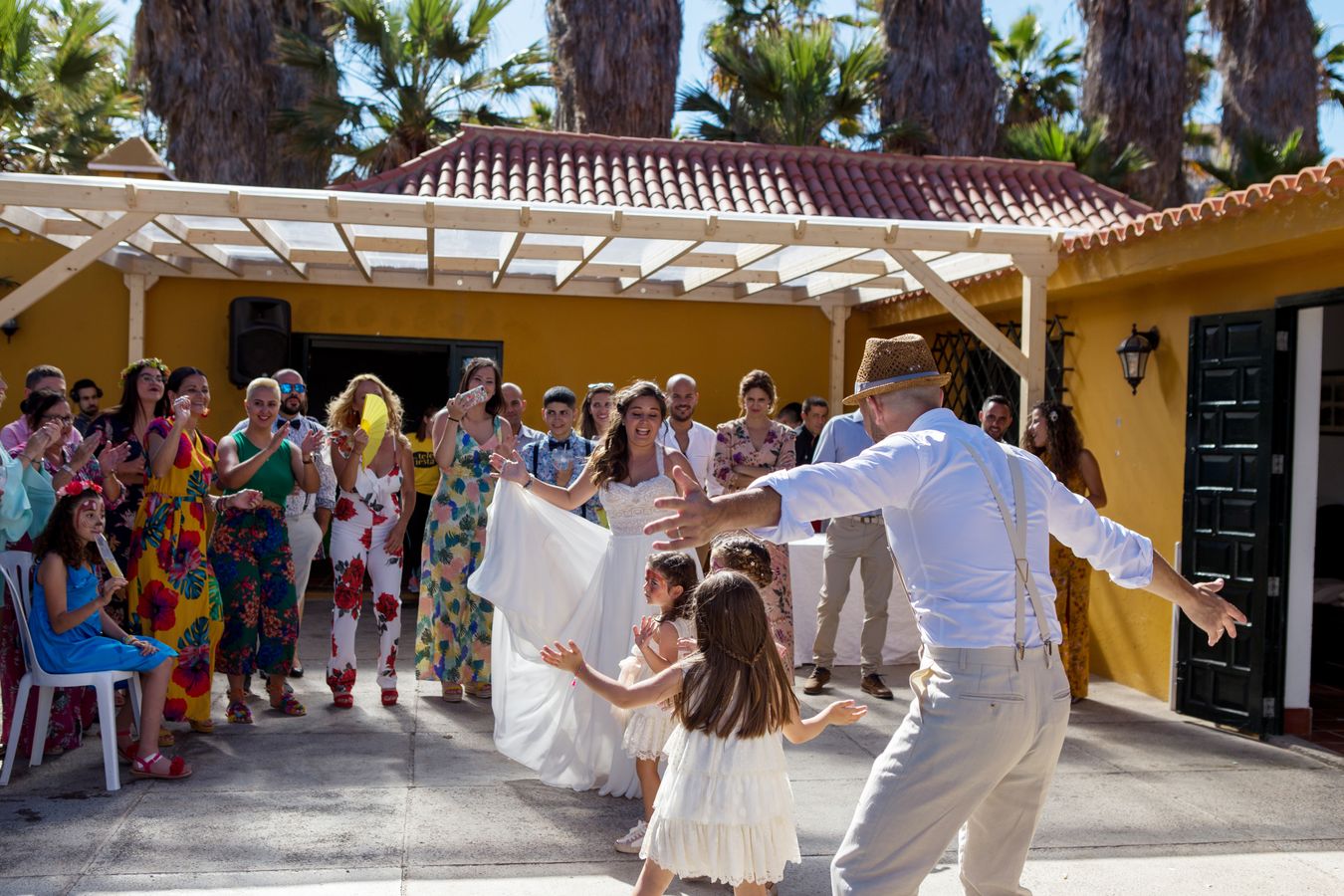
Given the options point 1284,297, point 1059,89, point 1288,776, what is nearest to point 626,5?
point 1059,89

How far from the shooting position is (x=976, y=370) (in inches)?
419

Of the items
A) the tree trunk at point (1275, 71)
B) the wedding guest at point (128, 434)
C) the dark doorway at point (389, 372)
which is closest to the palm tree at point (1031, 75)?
the tree trunk at point (1275, 71)

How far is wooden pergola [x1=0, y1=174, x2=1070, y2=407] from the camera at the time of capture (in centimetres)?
692

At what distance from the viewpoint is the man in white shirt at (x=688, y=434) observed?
6.11m

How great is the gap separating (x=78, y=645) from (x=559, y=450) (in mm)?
2562

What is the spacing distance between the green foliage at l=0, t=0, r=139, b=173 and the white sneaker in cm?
1268

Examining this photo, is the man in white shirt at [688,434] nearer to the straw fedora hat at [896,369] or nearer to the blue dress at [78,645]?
the blue dress at [78,645]

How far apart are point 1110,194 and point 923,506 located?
1122 cm

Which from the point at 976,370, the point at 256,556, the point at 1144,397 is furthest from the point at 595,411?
the point at 976,370

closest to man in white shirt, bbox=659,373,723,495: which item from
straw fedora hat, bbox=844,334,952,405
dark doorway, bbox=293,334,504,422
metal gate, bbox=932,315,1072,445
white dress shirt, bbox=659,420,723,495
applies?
white dress shirt, bbox=659,420,723,495

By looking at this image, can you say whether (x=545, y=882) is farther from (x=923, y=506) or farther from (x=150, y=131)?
(x=150, y=131)

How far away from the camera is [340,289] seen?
11344mm

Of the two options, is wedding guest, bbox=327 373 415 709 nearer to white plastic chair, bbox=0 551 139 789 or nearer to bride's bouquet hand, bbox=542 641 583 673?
white plastic chair, bbox=0 551 139 789

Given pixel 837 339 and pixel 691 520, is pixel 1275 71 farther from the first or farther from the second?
pixel 691 520
